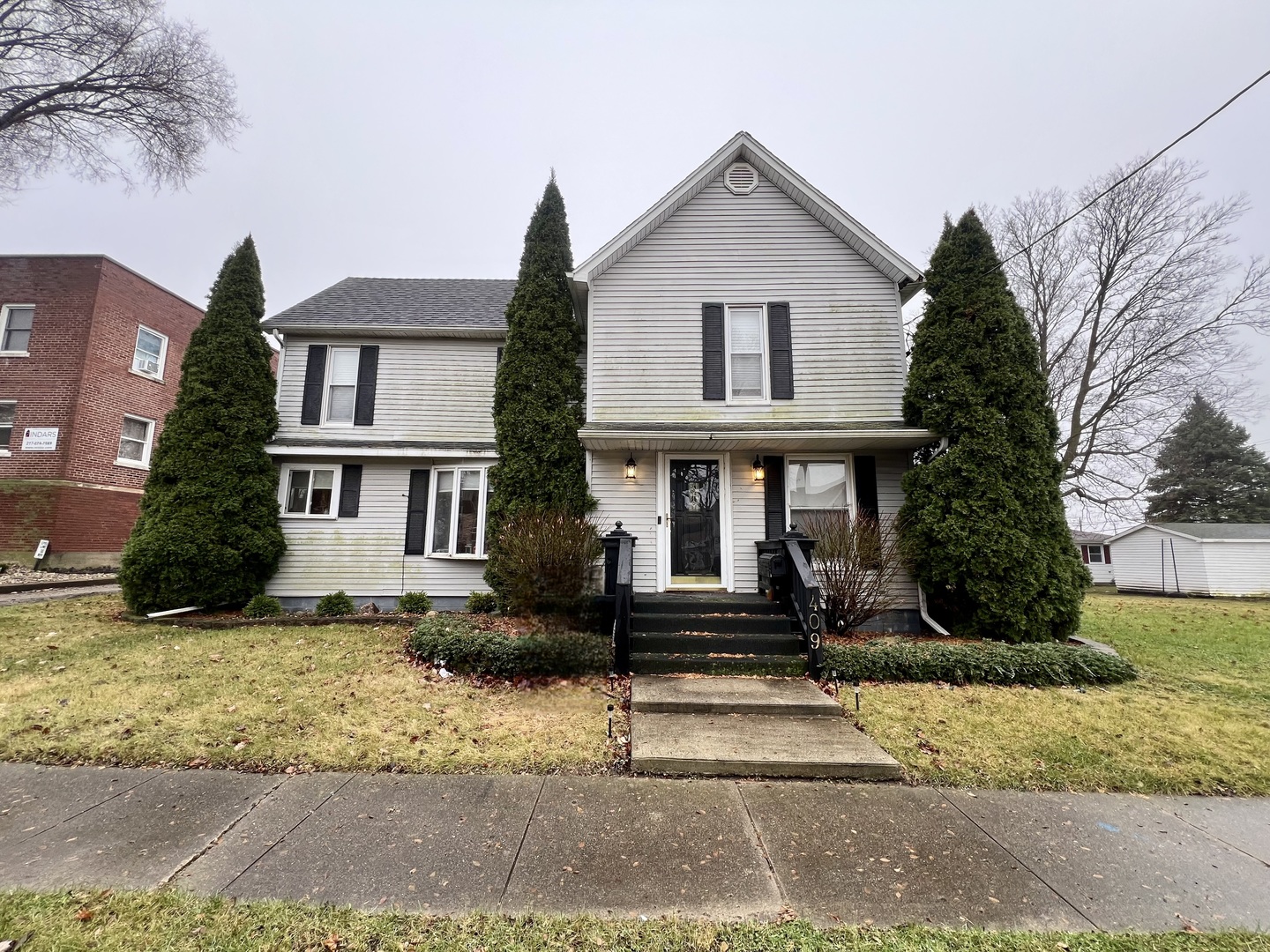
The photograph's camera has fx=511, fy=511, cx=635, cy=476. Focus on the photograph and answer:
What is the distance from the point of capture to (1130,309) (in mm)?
17328

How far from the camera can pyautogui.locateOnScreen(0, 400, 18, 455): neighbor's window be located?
1375cm

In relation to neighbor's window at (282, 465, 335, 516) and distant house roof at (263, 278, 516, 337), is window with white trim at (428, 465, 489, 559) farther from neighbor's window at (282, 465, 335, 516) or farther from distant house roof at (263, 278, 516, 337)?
distant house roof at (263, 278, 516, 337)

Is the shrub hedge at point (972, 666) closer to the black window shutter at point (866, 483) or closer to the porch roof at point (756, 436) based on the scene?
the black window shutter at point (866, 483)

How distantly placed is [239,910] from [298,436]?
9.82 meters

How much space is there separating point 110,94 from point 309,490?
1056cm

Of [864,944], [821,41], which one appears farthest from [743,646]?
[821,41]

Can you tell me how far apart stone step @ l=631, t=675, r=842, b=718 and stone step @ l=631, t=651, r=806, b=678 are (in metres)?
0.19

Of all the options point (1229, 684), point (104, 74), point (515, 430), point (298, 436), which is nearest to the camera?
point (1229, 684)

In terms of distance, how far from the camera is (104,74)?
11.5 metres

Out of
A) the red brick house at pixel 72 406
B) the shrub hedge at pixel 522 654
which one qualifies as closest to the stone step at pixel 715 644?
the shrub hedge at pixel 522 654

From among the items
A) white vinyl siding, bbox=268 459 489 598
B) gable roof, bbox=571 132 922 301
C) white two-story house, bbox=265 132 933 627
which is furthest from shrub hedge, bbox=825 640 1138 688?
white vinyl siding, bbox=268 459 489 598

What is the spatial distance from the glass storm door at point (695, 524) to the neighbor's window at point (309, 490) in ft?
22.9

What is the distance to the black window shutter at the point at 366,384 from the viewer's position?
10.6 metres

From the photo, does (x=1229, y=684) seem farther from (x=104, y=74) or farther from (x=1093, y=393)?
(x=104, y=74)
